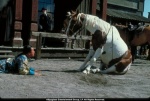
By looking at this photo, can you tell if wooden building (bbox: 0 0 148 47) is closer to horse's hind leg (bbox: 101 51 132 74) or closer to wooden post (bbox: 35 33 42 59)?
wooden post (bbox: 35 33 42 59)

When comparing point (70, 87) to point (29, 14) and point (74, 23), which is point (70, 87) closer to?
point (74, 23)

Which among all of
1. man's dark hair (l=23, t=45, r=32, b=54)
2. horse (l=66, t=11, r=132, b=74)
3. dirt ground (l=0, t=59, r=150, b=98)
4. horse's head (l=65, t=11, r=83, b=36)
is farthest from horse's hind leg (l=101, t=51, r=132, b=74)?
man's dark hair (l=23, t=45, r=32, b=54)

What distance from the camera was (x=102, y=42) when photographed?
25.6 feet

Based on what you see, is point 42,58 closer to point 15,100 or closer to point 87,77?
point 87,77

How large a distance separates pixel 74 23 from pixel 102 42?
91 cm

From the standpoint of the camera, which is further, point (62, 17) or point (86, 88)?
point (62, 17)

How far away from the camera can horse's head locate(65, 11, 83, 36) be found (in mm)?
7832

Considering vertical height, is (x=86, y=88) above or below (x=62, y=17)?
below

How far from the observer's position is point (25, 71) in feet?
23.0

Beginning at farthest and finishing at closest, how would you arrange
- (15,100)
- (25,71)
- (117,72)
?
(117,72)
(25,71)
(15,100)

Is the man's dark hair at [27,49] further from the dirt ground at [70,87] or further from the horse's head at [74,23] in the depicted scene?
the horse's head at [74,23]

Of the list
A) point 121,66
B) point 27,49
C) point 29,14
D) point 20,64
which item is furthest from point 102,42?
point 29,14

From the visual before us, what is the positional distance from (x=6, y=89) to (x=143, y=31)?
8701 mm

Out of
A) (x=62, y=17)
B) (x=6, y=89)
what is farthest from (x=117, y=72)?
(x=62, y=17)
